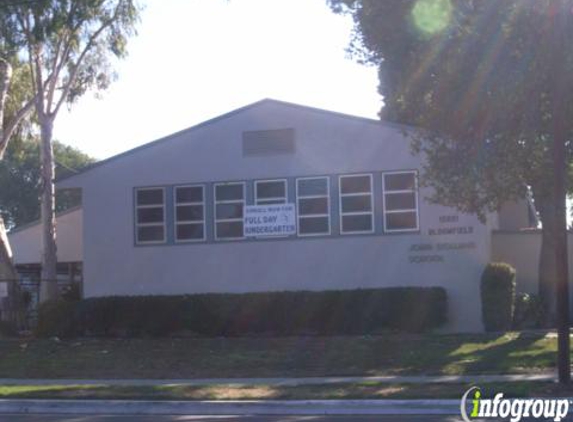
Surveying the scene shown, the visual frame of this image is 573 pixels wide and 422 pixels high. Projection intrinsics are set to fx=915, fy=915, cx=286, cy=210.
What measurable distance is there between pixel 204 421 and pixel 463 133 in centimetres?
818

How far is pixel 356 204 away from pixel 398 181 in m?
1.31

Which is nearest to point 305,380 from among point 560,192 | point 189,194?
point 560,192

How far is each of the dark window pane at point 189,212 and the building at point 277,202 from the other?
3cm

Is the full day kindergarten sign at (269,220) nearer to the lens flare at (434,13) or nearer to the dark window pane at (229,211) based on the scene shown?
the dark window pane at (229,211)

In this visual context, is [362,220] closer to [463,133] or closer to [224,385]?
[463,133]

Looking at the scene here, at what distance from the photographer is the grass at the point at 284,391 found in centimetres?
1343

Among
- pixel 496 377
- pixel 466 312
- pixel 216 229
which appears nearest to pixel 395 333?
pixel 466 312

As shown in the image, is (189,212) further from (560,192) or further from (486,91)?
(560,192)

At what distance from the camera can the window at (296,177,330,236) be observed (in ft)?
82.9

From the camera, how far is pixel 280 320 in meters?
24.5

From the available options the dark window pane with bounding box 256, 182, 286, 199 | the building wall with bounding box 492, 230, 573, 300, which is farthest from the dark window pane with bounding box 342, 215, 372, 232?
the building wall with bounding box 492, 230, 573, 300

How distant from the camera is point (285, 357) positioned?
63.3 feet

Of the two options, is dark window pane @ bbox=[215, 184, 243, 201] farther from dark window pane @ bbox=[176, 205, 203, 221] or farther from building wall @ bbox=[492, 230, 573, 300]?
building wall @ bbox=[492, 230, 573, 300]

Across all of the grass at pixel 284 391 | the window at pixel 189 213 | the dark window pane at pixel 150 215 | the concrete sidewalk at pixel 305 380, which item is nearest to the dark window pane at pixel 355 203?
the window at pixel 189 213
